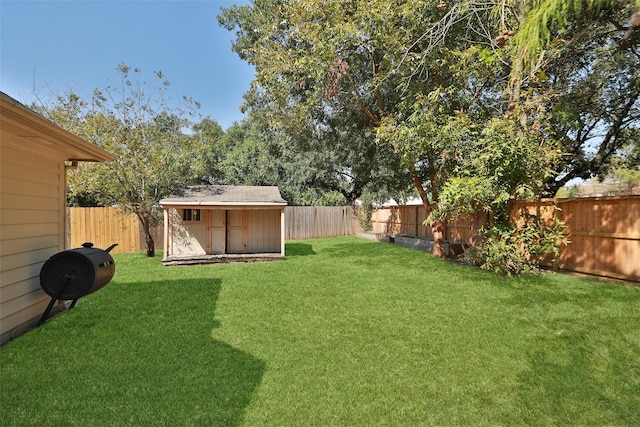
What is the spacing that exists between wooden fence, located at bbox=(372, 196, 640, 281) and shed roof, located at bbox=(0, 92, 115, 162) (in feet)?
26.9

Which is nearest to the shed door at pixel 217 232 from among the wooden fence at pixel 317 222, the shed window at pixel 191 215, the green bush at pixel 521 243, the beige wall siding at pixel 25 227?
the shed window at pixel 191 215

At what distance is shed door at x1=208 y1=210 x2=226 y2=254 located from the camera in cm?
1056

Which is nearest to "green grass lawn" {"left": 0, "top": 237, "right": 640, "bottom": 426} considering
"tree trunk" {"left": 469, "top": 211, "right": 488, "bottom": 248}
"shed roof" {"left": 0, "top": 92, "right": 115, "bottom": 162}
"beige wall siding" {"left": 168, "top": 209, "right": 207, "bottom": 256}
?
"tree trunk" {"left": 469, "top": 211, "right": 488, "bottom": 248}

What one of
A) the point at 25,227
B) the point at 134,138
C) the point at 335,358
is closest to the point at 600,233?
the point at 335,358

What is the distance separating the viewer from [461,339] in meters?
3.88

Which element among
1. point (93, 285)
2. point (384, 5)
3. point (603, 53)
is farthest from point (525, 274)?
point (93, 285)

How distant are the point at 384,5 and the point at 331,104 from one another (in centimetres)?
397

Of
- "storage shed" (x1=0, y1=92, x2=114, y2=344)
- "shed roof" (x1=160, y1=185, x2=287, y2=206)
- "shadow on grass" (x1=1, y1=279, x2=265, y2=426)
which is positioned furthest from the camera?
"shed roof" (x1=160, y1=185, x2=287, y2=206)

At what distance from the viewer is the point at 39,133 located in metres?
3.48

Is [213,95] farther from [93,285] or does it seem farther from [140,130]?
[93,285]

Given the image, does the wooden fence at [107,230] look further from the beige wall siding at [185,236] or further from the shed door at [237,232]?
the shed door at [237,232]

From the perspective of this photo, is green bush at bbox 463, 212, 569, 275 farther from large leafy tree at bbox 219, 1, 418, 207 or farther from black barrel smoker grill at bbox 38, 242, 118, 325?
black barrel smoker grill at bbox 38, 242, 118, 325

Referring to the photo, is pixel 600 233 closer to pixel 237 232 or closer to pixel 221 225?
pixel 237 232

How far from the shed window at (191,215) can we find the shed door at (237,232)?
39.0 inches
